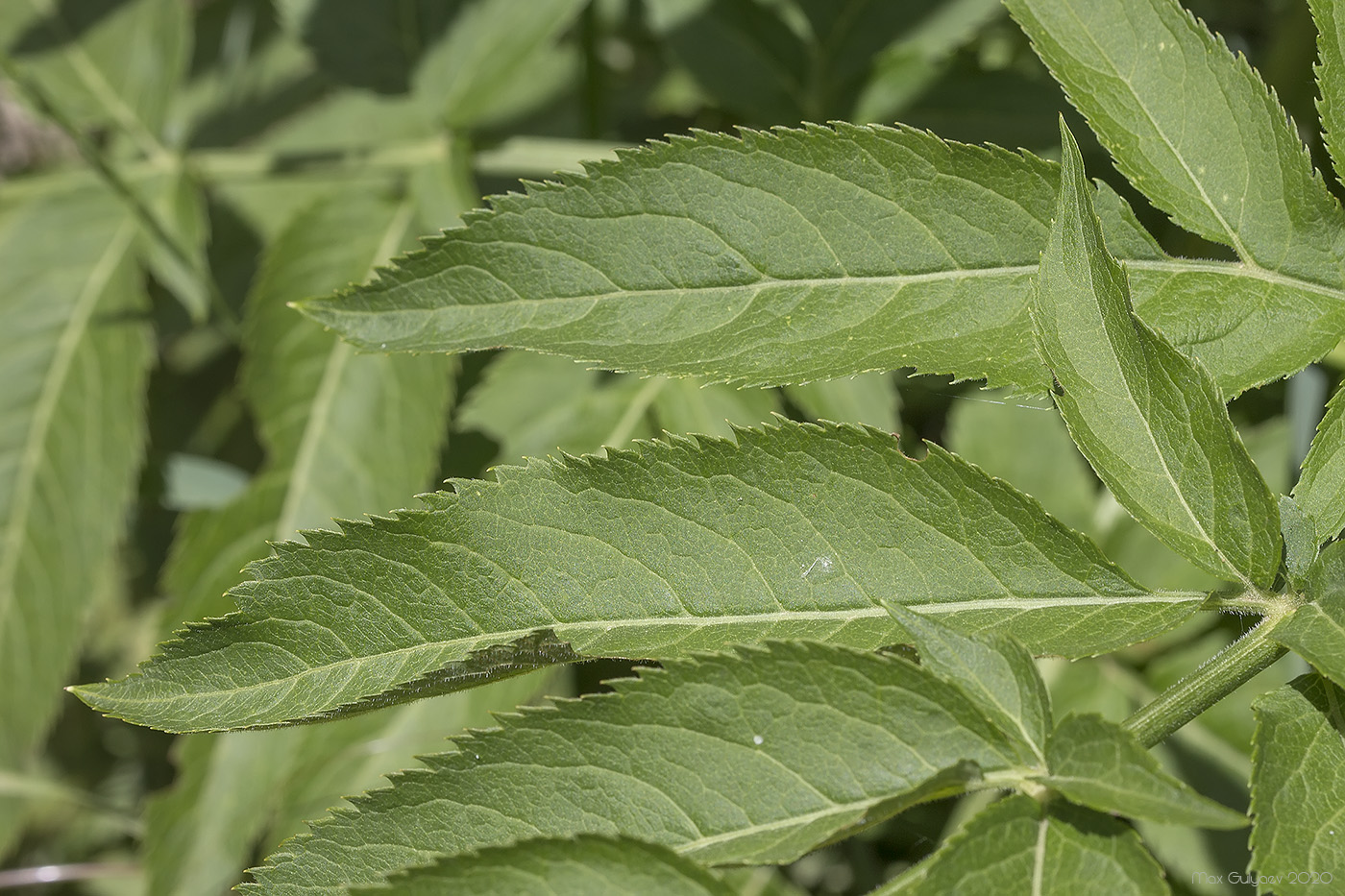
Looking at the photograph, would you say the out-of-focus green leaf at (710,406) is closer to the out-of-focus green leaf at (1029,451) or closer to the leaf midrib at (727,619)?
the out-of-focus green leaf at (1029,451)

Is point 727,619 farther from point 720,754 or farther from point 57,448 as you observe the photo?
point 57,448

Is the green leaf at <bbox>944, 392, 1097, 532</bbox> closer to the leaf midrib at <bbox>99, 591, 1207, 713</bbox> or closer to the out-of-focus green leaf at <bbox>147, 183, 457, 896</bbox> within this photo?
the out-of-focus green leaf at <bbox>147, 183, 457, 896</bbox>

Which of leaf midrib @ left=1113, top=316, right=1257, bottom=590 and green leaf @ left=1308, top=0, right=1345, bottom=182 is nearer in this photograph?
leaf midrib @ left=1113, top=316, right=1257, bottom=590

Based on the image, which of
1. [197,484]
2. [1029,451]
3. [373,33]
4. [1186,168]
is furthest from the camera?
[197,484]

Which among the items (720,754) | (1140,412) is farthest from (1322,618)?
(720,754)

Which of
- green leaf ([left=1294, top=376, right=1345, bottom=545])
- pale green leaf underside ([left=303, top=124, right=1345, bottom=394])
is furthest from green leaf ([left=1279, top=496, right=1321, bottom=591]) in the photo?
pale green leaf underside ([left=303, top=124, right=1345, bottom=394])

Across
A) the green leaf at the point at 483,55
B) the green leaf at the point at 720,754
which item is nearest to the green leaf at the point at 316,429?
the green leaf at the point at 483,55
